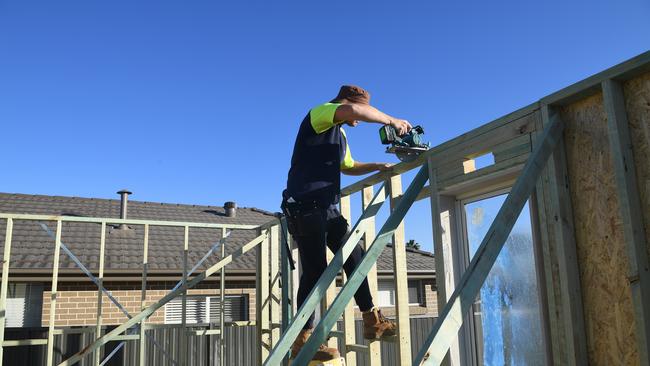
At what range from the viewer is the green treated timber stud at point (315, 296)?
3006mm

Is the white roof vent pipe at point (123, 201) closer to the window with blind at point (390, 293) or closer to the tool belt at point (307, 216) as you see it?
the window with blind at point (390, 293)

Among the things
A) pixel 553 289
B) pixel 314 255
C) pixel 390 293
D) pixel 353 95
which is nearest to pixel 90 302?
pixel 390 293

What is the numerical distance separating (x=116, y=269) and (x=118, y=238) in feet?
6.49

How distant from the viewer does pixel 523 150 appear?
3.24 metres

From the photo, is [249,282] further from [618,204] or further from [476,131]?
[618,204]

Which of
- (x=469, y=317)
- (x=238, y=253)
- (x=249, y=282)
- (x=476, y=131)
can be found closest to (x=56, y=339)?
(x=238, y=253)

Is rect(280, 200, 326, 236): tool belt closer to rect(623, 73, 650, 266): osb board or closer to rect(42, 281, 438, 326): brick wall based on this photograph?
rect(623, 73, 650, 266): osb board

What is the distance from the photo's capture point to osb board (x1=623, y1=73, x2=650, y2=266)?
8.53 feet

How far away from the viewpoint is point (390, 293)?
52.4 feet

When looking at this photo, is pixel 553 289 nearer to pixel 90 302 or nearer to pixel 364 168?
pixel 364 168

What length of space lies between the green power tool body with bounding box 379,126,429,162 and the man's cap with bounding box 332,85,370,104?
0.36 metres

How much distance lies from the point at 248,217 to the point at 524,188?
14.6 m

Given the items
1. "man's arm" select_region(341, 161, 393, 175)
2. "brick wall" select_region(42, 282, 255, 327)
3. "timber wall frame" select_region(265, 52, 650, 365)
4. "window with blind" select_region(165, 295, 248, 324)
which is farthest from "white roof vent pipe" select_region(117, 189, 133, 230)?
"timber wall frame" select_region(265, 52, 650, 365)

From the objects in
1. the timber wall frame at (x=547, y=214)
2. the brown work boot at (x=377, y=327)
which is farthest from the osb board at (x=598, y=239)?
the brown work boot at (x=377, y=327)
